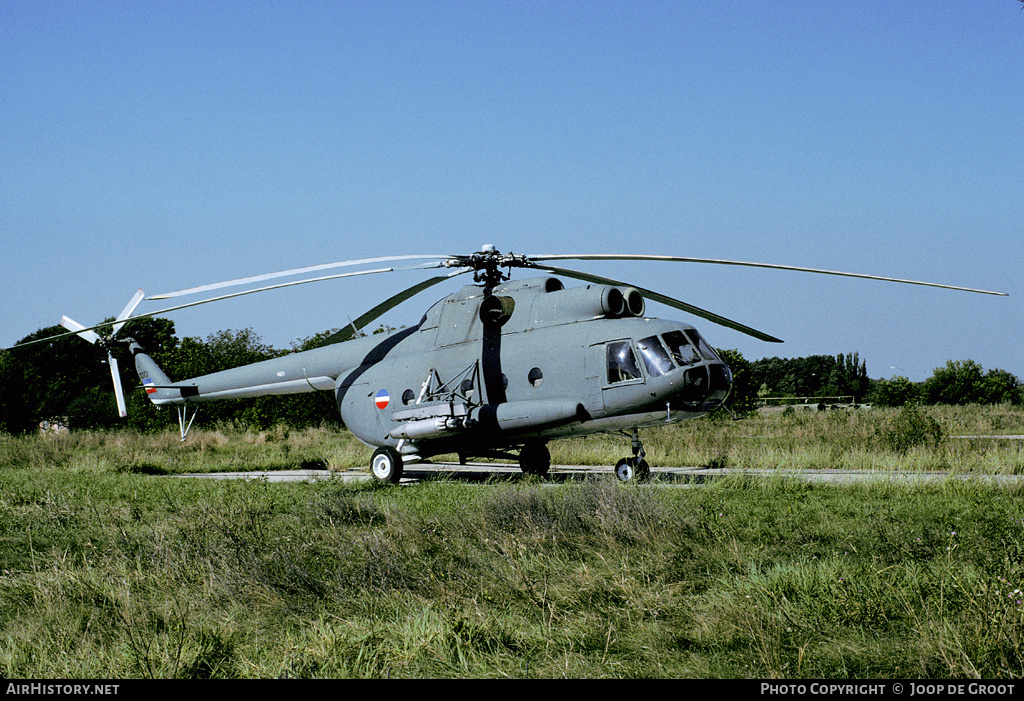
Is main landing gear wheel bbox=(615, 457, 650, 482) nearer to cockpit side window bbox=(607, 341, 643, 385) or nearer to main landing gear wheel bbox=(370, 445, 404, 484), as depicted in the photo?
cockpit side window bbox=(607, 341, 643, 385)

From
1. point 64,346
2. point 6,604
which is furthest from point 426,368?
point 64,346

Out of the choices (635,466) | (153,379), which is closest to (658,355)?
(635,466)

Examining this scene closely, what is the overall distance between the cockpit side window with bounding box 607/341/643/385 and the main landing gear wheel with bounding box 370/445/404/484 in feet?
16.6

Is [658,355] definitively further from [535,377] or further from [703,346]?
[535,377]

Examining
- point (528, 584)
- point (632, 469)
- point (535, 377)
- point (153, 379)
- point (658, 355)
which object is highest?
point (658, 355)

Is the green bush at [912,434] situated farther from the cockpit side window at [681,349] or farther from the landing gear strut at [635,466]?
the cockpit side window at [681,349]

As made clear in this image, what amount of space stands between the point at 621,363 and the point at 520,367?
2006mm

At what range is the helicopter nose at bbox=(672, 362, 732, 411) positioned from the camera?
1224cm

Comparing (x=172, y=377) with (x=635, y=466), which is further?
(x=172, y=377)

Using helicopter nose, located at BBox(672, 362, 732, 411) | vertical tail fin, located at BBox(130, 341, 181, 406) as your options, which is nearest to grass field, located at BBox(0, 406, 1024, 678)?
helicopter nose, located at BBox(672, 362, 732, 411)

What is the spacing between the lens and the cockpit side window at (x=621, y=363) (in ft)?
41.5

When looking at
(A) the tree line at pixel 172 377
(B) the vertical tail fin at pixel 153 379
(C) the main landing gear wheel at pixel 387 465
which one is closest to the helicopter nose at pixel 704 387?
(C) the main landing gear wheel at pixel 387 465

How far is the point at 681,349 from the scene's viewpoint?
12.6m
